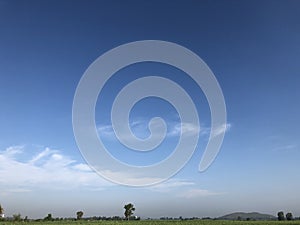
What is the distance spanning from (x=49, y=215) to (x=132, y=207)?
40.9 metres

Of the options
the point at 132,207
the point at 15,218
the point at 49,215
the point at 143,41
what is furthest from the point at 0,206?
the point at 143,41

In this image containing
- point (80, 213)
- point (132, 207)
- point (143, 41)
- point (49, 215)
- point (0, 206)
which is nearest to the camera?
point (143, 41)

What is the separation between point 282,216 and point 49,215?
104335 millimetres

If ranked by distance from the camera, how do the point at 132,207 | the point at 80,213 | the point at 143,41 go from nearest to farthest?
the point at 143,41 < the point at 132,207 < the point at 80,213

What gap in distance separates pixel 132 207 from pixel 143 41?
149284 millimetres

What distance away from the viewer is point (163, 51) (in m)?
20.7

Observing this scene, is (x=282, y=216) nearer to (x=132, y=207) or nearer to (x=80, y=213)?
(x=132, y=207)

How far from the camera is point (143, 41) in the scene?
20.6 meters

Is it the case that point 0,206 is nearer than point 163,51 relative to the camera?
No

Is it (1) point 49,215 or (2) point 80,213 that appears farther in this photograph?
(2) point 80,213

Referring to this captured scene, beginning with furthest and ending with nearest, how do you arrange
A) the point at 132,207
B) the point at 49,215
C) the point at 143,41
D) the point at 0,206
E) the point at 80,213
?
the point at 80,213
the point at 132,207
the point at 49,215
the point at 0,206
the point at 143,41

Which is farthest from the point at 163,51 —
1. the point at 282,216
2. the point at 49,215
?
the point at 282,216

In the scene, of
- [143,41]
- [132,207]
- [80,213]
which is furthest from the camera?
[80,213]

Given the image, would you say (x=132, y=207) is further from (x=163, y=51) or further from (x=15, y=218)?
(x=163, y=51)
